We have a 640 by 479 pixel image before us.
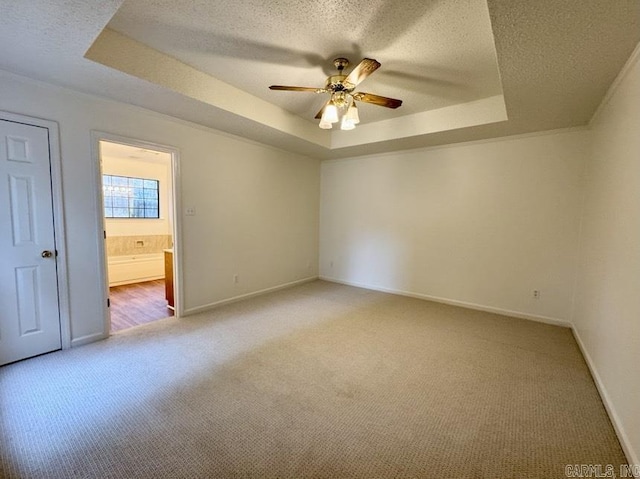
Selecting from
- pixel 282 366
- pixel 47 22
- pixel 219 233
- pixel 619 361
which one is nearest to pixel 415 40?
pixel 47 22

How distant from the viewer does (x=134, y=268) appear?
5.47m

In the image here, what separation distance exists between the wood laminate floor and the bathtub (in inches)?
7.4

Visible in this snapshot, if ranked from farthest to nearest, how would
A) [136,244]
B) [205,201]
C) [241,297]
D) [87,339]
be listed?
1. [136,244]
2. [241,297]
3. [205,201]
4. [87,339]

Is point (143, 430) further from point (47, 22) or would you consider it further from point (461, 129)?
point (461, 129)

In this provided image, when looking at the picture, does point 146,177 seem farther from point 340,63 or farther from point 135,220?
point 340,63

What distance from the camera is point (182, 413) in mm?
1862

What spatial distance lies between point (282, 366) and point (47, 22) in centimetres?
283

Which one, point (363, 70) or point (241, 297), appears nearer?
point (363, 70)

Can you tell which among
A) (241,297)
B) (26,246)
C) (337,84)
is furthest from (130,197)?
(337,84)

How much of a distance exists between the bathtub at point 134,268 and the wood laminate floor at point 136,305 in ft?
0.62

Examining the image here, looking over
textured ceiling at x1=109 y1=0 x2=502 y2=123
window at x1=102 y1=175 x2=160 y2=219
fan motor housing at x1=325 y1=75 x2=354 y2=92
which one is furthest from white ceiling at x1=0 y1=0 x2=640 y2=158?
window at x1=102 y1=175 x2=160 y2=219

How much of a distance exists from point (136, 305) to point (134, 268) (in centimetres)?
174

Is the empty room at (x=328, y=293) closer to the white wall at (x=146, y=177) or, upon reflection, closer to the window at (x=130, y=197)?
the white wall at (x=146, y=177)

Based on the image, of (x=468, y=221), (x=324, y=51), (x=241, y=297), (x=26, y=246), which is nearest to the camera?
(x=324, y=51)
